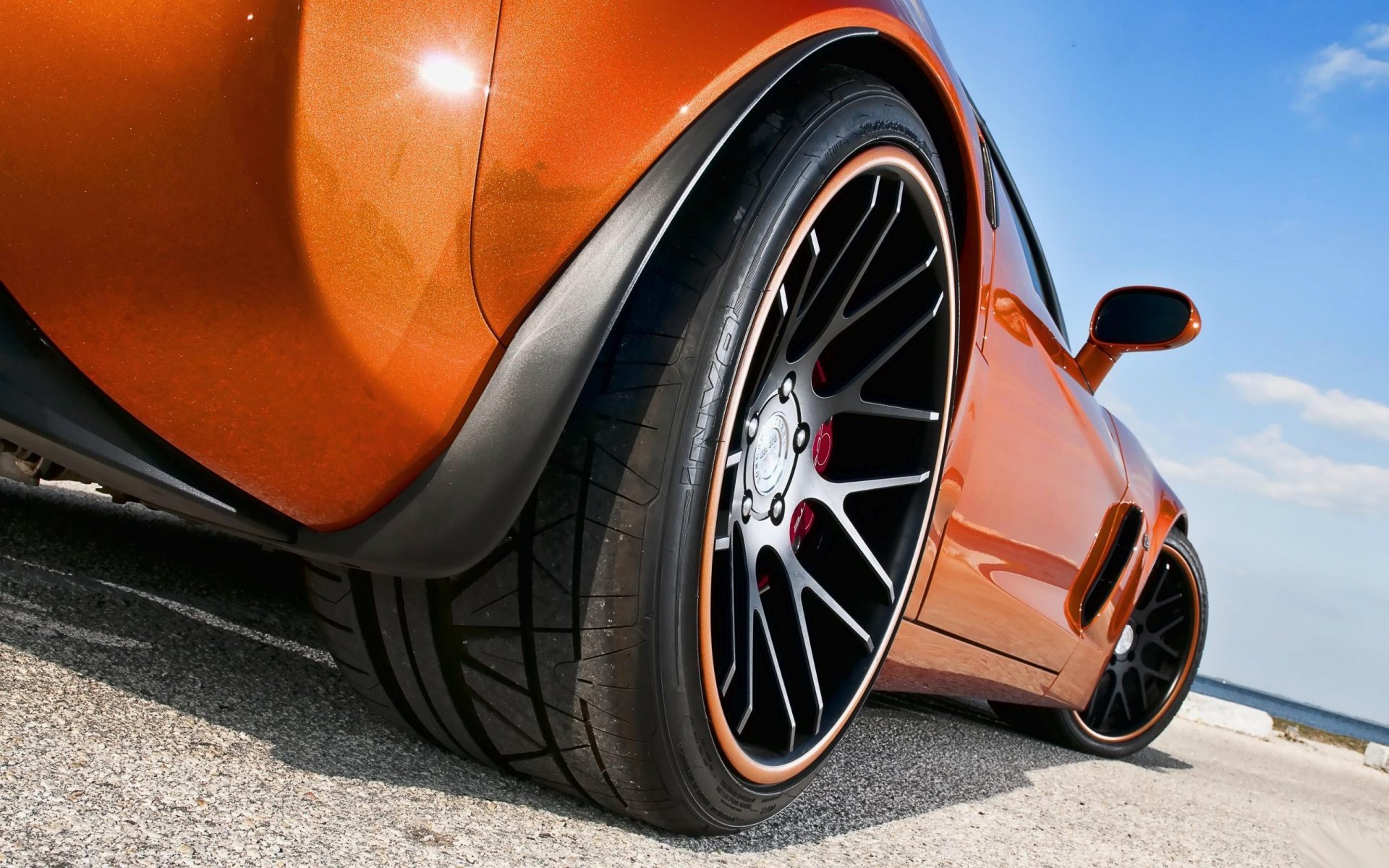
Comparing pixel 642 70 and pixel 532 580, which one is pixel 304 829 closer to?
pixel 532 580

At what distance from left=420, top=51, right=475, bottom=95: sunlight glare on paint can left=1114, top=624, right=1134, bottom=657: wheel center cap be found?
329 centimetres

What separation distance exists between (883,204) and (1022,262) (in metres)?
0.86

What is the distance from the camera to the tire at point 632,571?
3.71ft

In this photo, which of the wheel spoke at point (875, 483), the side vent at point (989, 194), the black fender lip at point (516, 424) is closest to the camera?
the black fender lip at point (516, 424)

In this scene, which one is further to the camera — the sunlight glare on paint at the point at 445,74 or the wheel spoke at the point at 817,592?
the wheel spoke at the point at 817,592

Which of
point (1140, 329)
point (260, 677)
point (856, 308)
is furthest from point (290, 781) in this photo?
point (1140, 329)

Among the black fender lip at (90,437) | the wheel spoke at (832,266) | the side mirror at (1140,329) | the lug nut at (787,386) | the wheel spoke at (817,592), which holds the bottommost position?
the black fender lip at (90,437)

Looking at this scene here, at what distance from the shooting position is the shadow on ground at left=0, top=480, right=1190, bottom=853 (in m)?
1.30

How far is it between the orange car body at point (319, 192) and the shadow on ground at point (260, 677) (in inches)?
16.8

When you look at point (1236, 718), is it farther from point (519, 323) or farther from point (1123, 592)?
point (519, 323)

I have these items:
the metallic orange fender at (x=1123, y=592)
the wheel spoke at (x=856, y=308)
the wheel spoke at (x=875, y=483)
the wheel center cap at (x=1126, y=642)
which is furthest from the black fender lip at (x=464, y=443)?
the wheel center cap at (x=1126, y=642)

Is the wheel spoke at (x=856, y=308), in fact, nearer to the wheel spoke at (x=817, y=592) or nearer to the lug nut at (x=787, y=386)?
the lug nut at (x=787, y=386)

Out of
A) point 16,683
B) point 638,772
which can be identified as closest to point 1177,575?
point 638,772

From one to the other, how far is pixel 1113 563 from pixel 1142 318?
70 cm
